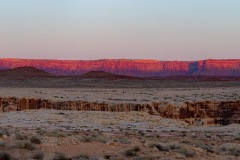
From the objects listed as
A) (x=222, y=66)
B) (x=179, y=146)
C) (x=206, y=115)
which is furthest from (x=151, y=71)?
(x=179, y=146)

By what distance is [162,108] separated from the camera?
34031 millimetres

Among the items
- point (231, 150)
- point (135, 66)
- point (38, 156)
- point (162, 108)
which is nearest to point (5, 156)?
point (38, 156)

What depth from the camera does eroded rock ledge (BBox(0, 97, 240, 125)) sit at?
33.9 meters

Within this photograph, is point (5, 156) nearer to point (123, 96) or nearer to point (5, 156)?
point (5, 156)

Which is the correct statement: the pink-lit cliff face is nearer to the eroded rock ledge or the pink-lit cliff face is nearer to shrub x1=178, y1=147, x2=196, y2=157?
the eroded rock ledge

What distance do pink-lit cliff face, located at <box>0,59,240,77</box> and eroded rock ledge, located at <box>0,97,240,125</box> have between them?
118 m

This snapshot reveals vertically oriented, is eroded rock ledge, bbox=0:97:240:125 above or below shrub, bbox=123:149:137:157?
below

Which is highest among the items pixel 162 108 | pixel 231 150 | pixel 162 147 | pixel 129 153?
pixel 129 153

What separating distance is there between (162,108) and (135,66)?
128288 millimetres

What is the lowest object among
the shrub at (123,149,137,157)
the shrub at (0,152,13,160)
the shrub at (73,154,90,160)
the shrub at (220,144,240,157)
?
the shrub at (220,144,240,157)

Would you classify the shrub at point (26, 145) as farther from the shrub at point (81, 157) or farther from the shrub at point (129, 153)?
the shrub at point (129, 153)

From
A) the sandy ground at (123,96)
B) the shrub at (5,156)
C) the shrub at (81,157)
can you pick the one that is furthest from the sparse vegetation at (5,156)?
the sandy ground at (123,96)

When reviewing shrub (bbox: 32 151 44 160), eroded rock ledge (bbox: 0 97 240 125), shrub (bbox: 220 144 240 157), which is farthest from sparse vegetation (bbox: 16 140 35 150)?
eroded rock ledge (bbox: 0 97 240 125)

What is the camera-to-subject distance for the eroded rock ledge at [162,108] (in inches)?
1336
